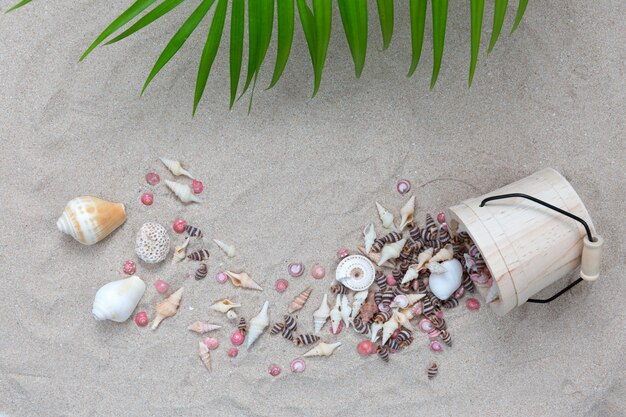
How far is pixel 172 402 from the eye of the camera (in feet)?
5.90

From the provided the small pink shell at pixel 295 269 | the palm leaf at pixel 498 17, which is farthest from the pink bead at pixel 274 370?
the palm leaf at pixel 498 17

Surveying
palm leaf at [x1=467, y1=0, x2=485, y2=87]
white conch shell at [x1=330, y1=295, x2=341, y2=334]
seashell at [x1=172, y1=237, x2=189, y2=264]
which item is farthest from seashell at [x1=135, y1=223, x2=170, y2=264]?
palm leaf at [x1=467, y1=0, x2=485, y2=87]

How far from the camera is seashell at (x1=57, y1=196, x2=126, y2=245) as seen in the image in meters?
1.74

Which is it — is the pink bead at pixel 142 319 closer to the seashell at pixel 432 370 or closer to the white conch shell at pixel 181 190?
the white conch shell at pixel 181 190

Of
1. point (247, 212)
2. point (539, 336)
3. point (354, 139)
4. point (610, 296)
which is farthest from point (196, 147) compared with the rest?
point (610, 296)

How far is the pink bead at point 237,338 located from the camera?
5.86 feet

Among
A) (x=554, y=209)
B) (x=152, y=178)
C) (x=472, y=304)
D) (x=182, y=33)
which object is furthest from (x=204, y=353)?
(x=554, y=209)

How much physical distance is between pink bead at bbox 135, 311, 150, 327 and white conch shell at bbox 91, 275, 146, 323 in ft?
0.08

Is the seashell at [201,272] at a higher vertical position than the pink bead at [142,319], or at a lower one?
higher

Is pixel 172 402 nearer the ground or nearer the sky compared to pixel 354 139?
nearer the ground

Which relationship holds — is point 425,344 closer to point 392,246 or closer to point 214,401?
point 392,246

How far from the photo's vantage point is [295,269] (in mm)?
1794

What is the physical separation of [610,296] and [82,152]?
55.8 inches

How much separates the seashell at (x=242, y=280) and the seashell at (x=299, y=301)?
0.32ft
